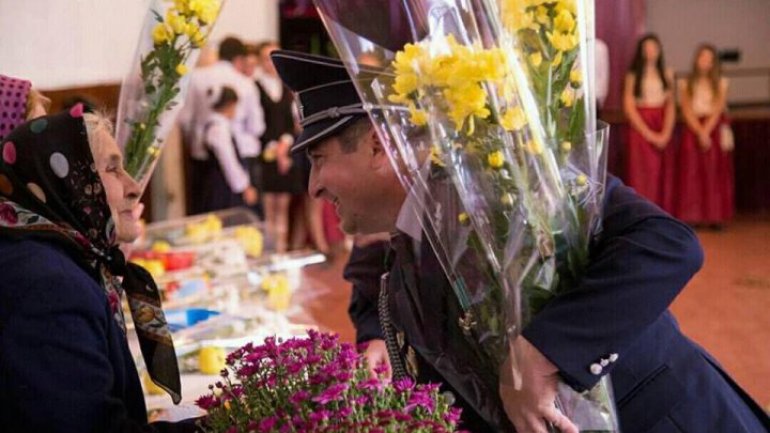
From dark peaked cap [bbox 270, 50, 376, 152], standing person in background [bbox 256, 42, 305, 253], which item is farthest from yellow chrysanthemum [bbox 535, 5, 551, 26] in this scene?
standing person in background [bbox 256, 42, 305, 253]

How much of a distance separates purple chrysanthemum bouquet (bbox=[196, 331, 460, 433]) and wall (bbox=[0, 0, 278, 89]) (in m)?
1.28

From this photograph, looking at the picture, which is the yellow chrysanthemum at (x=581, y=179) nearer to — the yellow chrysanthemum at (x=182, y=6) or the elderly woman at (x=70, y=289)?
the elderly woman at (x=70, y=289)

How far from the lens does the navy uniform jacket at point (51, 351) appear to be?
146cm

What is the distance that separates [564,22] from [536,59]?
0.06 m

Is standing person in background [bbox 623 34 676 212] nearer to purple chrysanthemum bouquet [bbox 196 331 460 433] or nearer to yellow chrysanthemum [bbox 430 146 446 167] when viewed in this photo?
yellow chrysanthemum [bbox 430 146 446 167]

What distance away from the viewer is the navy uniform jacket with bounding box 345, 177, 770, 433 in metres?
1.51

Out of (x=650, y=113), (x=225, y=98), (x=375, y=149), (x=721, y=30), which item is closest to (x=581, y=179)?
(x=375, y=149)

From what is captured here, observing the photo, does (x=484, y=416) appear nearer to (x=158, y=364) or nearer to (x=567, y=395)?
(x=567, y=395)

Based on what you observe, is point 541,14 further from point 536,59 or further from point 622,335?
point 622,335

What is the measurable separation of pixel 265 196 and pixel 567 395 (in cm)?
661

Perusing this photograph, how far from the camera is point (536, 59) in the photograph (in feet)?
4.79

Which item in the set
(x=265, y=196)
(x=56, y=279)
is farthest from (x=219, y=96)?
(x=56, y=279)

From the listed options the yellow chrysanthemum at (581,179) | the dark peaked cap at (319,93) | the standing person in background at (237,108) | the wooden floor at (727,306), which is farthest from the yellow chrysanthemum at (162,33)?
the standing person in background at (237,108)

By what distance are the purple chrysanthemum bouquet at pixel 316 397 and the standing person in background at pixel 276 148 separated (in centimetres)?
600
